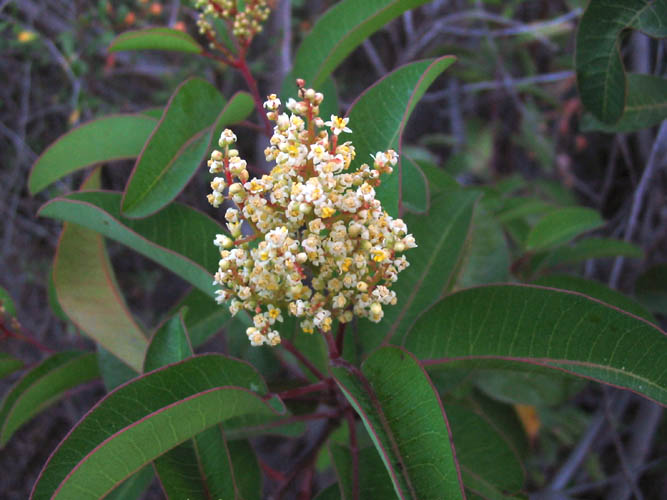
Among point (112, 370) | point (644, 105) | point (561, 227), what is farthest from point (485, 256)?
point (112, 370)

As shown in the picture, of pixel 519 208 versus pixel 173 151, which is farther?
pixel 519 208

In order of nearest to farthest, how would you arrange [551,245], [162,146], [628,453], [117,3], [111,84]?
[162,146], [551,245], [628,453], [117,3], [111,84]

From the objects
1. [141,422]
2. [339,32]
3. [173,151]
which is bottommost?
Answer: [141,422]

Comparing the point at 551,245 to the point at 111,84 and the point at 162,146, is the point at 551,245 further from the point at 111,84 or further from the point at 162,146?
the point at 111,84

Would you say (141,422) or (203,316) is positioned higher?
(203,316)

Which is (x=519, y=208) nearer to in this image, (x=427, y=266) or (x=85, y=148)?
(x=427, y=266)

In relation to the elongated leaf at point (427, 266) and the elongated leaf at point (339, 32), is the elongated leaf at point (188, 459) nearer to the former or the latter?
the elongated leaf at point (427, 266)

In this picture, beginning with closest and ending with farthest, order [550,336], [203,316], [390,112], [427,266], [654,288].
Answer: [550,336]
[390,112]
[427,266]
[203,316]
[654,288]

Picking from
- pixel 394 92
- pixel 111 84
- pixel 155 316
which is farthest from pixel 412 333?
pixel 111 84
